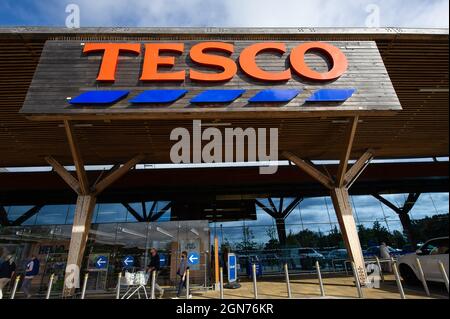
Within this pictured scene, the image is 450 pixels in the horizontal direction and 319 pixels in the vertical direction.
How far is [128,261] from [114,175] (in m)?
4.34

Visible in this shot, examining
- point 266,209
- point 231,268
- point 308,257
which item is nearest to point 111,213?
point 231,268

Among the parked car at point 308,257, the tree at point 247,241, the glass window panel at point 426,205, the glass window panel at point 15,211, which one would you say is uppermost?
the glass window panel at point 15,211

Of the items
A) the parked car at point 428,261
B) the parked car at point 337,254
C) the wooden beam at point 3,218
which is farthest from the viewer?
the wooden beam at point 3,218

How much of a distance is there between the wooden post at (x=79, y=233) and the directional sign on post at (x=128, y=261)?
2.01 m

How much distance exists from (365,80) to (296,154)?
19.3 ft

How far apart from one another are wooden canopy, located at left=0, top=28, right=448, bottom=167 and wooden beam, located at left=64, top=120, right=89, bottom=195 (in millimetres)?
1021

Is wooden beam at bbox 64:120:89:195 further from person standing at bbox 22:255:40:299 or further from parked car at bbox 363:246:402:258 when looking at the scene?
parked car at bbox 363:246:402:258

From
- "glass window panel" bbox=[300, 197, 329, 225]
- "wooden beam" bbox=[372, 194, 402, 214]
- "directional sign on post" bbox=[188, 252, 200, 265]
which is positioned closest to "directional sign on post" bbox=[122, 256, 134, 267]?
"directional sign on post" bbox=[188, 252, 200, 265]

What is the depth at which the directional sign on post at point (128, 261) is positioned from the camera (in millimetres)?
12603

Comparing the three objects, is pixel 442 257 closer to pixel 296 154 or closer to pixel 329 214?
pixel 296 154

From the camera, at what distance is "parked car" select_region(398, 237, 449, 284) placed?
303 inches

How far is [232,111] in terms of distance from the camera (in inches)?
325

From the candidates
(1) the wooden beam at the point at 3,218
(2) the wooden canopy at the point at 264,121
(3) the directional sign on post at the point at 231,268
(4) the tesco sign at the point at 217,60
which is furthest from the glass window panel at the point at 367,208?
(1) the wooden beam at the point at 3,218

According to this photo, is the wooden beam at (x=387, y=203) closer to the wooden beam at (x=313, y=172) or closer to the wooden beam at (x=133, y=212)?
the wooden beam at (x=313, y=172)
